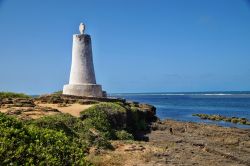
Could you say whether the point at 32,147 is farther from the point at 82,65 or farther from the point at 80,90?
the point at 82,65

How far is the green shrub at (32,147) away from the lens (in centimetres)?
844

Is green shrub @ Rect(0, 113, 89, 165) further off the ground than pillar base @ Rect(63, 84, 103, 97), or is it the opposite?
pillar base @ Rect(63, 84, 103, 97)

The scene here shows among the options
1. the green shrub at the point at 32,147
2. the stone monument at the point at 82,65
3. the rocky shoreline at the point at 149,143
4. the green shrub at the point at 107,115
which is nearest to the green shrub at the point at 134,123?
the rocky shoreline at the point at 149,143

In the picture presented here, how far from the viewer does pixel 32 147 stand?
360 inches

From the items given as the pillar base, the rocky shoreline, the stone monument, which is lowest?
the rocky shoreline

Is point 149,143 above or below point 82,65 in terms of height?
below

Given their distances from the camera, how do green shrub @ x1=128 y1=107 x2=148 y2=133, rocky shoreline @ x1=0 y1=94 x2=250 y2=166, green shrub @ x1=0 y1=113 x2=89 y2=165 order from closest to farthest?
green shrub @ x1=0 y1=113 x2=89 y2=165 → rocky shoreline @ x1=0 y1=94 x2=250 y2=166 → green shrub @ x1=128 y1=107 x2=148 y2=133

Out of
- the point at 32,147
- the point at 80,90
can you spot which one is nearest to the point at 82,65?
the point at 80,90

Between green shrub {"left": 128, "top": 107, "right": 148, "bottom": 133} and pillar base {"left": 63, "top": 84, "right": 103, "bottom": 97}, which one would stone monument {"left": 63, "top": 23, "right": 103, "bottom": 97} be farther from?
green shrub {"left": 128, "top": 107, "right": 148, "bottom": 133}

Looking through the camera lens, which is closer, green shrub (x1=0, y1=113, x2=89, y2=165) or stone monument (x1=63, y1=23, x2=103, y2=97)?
green shrub (x1=0, y1=113, x2=89, y2=165)

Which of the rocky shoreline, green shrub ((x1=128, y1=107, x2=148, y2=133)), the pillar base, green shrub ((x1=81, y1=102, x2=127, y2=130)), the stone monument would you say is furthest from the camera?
the stone monument

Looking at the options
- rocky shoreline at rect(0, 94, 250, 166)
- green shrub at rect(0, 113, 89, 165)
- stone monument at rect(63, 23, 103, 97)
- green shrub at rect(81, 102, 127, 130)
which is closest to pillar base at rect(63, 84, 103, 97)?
stone monument at rect(63, 23, 103, 97)

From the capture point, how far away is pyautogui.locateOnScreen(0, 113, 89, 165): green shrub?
27.7 ft

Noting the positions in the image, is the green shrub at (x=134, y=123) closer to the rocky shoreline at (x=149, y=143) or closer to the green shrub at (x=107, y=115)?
the rocky shoreline at (x=149, y=143)
